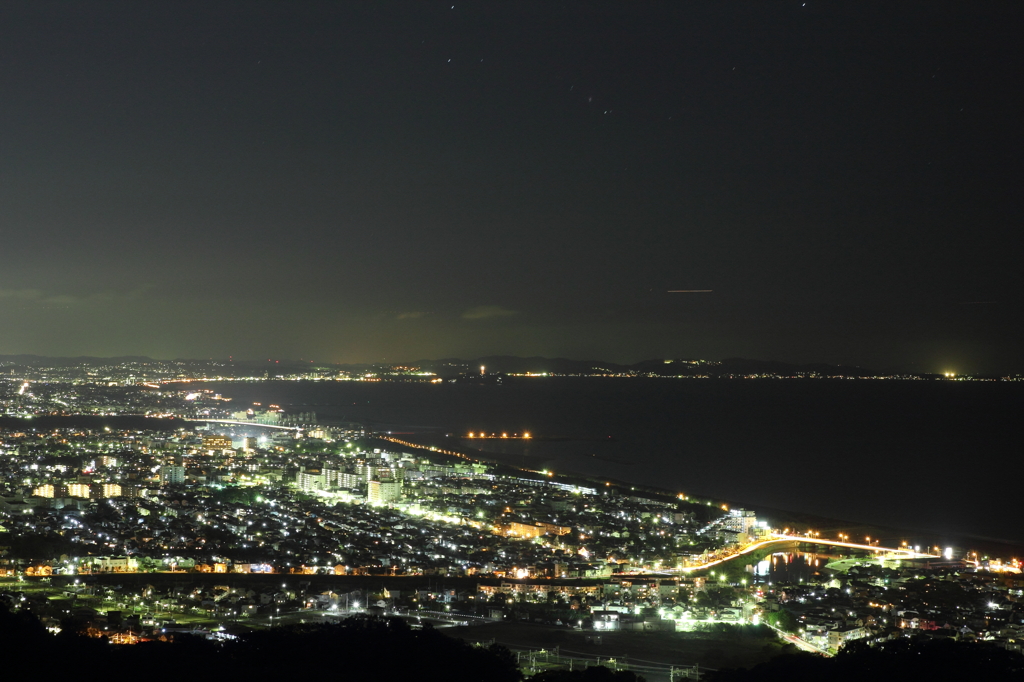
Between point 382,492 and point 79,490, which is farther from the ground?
point 382,492

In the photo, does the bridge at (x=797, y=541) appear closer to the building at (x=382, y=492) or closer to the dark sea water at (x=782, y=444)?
Result: the dark sea water at (x=782, y=444)

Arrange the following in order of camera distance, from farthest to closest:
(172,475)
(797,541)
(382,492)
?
1. (172,475)
2. (382,492)
3. (797,541)

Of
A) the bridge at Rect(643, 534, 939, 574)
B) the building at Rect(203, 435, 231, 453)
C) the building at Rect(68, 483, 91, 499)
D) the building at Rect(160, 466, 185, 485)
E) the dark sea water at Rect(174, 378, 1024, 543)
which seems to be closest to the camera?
the bridge at Rect(643, 534, 939, 574)

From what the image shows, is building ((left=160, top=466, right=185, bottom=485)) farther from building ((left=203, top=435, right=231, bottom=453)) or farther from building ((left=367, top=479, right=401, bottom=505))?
building ((left=203, top=435, right=231, bottom=453))

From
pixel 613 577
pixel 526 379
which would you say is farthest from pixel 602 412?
pixel 526 379

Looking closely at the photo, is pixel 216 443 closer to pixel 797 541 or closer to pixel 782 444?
pixel 782 444

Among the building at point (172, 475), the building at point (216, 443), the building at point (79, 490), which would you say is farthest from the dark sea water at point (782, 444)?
the building at point (79, 490)

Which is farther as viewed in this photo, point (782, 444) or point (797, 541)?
point (782, 444)

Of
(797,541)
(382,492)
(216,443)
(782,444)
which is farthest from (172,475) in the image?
(782,444)

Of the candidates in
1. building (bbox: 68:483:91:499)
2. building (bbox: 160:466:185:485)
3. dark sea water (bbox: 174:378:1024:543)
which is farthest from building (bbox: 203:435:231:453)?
dark sea water (bbox: 174:378:1024:543)
